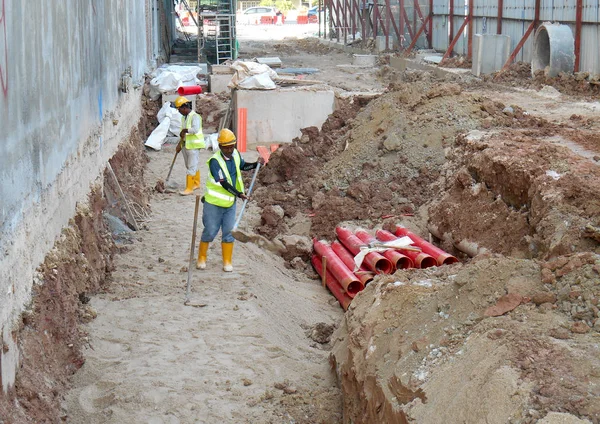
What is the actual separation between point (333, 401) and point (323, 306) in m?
3.03

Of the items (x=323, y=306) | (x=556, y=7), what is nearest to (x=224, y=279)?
(x=323, y=306)

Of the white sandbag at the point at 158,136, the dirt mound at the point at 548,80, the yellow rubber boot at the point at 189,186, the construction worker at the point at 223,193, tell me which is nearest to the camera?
the construction worker at the point at 223,193

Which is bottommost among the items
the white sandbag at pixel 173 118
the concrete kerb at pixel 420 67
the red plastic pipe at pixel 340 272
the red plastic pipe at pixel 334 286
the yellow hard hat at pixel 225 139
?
the red plastic pipe at pixel 334 286

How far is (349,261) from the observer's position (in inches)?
384

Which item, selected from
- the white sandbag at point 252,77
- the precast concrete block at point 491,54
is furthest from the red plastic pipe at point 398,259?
the precast concrete block at point 491,54

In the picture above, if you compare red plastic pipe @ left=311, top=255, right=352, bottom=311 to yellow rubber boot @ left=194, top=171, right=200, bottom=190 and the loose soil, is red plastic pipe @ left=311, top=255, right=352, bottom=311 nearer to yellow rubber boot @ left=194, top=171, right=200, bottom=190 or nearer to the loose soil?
the loose soil

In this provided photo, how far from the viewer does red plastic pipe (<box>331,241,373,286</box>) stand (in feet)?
30.0

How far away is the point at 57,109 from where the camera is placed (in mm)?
7598

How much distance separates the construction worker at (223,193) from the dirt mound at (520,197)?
305 cm

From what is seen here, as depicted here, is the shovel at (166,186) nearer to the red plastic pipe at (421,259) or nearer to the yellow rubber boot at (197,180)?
the yellow rubber boot at (197,180)

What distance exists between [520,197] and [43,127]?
5851 millimetres

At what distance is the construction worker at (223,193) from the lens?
29.6 feet

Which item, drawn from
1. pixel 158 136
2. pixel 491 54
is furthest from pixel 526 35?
pixel 158 136

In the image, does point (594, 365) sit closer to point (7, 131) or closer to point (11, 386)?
point (11, 386)
